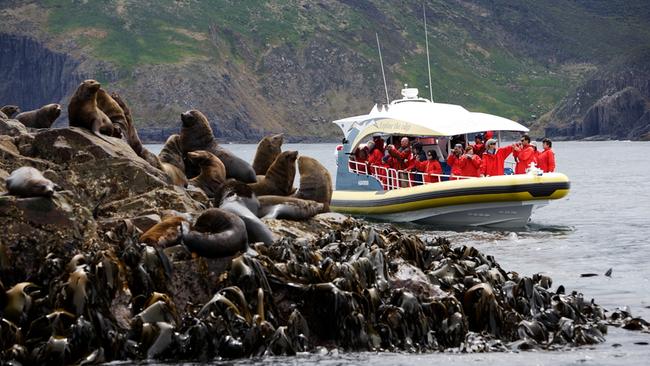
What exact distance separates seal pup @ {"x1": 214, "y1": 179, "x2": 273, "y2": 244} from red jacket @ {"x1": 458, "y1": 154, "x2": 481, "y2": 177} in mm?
12529

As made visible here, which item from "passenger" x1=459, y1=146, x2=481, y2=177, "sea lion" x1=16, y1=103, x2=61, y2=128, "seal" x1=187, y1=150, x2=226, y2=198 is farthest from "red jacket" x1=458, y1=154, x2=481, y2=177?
"sea lion" x1=16, y1=103, x2=61, y2=128

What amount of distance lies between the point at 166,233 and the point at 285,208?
→ 3.81m

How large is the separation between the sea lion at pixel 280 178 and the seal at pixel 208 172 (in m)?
0.58

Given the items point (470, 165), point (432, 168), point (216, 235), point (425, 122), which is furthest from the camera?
point (425, 122)

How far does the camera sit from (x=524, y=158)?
27906 millimetres

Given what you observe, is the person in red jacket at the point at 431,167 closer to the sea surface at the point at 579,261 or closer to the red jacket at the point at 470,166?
the red jacket at the point at 470,166

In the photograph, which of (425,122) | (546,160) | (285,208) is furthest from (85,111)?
(546,160)

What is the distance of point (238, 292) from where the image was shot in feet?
39.8

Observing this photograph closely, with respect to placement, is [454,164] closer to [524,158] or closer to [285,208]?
[524,158]

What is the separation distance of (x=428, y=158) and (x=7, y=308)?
62.6 feet

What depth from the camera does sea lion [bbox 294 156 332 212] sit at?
19.5m

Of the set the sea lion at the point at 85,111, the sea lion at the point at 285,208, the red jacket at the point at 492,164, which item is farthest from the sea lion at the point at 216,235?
the red jacket at the point at 492,164

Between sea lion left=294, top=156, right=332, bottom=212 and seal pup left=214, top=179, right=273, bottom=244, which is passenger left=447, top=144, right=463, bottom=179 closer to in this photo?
sea lion left=294, top=156, right=332, bottom=212

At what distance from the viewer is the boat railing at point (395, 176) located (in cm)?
2889
